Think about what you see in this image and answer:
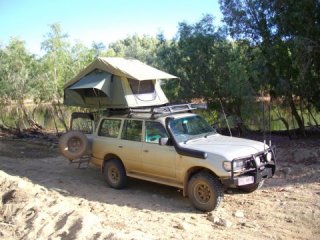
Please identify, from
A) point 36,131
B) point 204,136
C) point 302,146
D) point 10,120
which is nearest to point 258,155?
point 204,136

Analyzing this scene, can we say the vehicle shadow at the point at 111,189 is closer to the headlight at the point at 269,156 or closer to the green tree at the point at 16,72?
the headlight at the point at 269,156

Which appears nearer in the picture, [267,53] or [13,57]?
[267,53]

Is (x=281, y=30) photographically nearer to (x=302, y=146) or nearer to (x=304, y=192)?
(x=302, y=146)

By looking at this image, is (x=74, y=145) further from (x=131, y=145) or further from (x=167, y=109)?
(x=167, y=109)

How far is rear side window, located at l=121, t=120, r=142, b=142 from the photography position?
9.50 m

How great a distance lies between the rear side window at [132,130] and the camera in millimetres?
9502

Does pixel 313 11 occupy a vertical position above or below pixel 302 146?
above

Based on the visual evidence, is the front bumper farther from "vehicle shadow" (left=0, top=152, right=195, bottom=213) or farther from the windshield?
the windshield

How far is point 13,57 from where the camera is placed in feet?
74.3

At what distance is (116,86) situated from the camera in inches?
417

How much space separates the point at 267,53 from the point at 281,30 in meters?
0.88

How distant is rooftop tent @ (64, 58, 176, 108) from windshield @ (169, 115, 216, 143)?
1.69 metres

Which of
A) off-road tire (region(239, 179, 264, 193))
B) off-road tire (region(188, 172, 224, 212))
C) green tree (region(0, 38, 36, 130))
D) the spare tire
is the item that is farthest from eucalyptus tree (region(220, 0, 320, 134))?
green tree (region(0, 38, 36, 130))

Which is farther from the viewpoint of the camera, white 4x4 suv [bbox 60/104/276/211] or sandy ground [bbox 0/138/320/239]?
white 4x4 suv [bbox 60/104/276/211]
